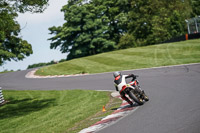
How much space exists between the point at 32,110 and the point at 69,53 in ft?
159

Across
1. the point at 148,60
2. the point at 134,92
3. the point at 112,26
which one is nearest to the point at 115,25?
the point at 112,26

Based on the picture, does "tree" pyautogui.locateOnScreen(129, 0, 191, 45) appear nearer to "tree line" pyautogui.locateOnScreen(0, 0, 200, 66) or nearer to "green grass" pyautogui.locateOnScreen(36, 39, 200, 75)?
"tree line" pyautogui.locateOnScreen(0, 0, 200, 66)

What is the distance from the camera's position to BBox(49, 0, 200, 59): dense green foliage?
55281 mm

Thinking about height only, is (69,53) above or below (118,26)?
below

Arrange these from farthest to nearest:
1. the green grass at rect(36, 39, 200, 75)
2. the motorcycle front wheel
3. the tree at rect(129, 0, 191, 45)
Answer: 1. the tree at rect(129, 0, 191, 45)
2. the green grass at rect(36, 39, 200, 75)
3. the motorcycle front wheel

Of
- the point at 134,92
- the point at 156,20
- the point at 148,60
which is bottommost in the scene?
the point at 148,60

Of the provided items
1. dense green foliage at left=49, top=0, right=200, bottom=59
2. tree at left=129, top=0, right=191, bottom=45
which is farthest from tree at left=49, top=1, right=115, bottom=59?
tree at left=129, top=0, right=191, bottom=45

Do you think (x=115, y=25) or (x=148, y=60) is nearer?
(x=148, y=60)

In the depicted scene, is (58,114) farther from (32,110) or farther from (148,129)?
(148,129)

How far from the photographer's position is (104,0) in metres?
68.1

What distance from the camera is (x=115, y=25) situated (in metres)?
67.6

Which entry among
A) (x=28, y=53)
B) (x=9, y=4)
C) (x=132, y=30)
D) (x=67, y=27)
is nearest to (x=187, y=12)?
(x=132, y=30)

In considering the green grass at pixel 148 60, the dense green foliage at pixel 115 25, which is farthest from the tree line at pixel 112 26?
the green grass at pixel 148 60

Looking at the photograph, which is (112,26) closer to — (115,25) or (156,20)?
(115,25)
